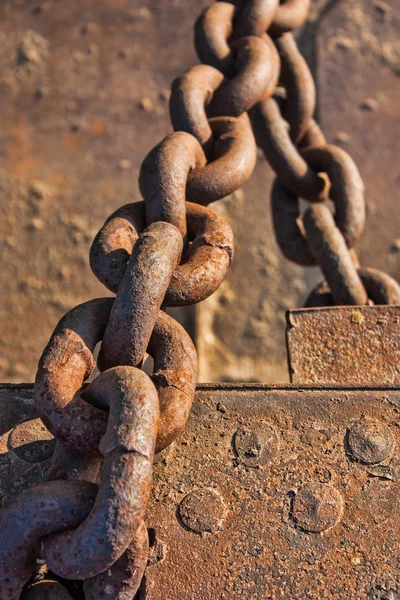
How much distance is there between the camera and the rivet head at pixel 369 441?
868 mm

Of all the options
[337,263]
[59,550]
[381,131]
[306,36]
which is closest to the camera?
[59,550]

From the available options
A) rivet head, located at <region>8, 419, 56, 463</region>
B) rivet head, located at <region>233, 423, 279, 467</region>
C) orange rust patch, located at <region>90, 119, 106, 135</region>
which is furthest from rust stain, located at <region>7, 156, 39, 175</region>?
rivet head, located at <region>233, 423, 279, 467</region>

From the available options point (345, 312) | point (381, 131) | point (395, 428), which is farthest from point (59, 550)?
point (381, 131)

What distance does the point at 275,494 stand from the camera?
0.84m

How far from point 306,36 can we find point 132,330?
2355 mm

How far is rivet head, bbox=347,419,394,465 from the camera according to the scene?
0.87m

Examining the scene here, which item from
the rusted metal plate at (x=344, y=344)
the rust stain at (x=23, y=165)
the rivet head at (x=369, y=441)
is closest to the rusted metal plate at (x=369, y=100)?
the rust stain at (x=23, y=165)

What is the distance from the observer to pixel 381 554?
0.79m

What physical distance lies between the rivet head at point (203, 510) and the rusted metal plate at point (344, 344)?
28 cm

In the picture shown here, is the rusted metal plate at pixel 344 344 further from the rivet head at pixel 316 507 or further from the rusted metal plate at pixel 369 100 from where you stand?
the rusted metal plate at pixel 369 100

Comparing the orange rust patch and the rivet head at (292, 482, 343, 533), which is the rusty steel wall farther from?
the rivet head at (292, 482, 343, 533)

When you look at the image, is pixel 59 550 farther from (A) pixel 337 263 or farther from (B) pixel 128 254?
(A) pixel 337 263

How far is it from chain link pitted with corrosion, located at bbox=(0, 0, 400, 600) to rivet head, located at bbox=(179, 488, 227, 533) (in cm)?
13

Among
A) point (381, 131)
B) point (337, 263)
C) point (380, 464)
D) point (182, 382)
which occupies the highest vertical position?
point (182, 382)
